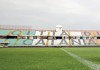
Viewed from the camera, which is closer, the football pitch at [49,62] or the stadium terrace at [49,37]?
the football pitch at [49,62]

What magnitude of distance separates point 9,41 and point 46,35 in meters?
12.3

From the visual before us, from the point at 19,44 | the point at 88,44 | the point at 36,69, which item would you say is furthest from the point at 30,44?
the point at 36,69

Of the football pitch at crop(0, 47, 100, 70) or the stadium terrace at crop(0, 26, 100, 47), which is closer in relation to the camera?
the football pitch at crop(0, 47, 100, 70)

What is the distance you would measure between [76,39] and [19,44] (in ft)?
61.2

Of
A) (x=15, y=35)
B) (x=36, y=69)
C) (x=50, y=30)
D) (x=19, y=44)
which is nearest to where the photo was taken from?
(x=36, y=69)

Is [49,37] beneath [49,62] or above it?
above

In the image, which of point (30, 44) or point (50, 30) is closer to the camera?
point (30, 44)

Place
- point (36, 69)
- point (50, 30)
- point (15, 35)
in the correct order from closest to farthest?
Result: point (36, 69), point (15, 35), point (50, 30)

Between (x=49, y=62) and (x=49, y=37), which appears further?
(x=49, y=37)

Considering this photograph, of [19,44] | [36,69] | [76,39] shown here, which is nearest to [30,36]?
[19,44]

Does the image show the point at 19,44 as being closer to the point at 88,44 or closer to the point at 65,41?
the point at 65,41

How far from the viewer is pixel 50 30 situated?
8781 centimetres

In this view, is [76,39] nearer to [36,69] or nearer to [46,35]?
[46,35]

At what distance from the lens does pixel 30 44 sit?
76375mm
